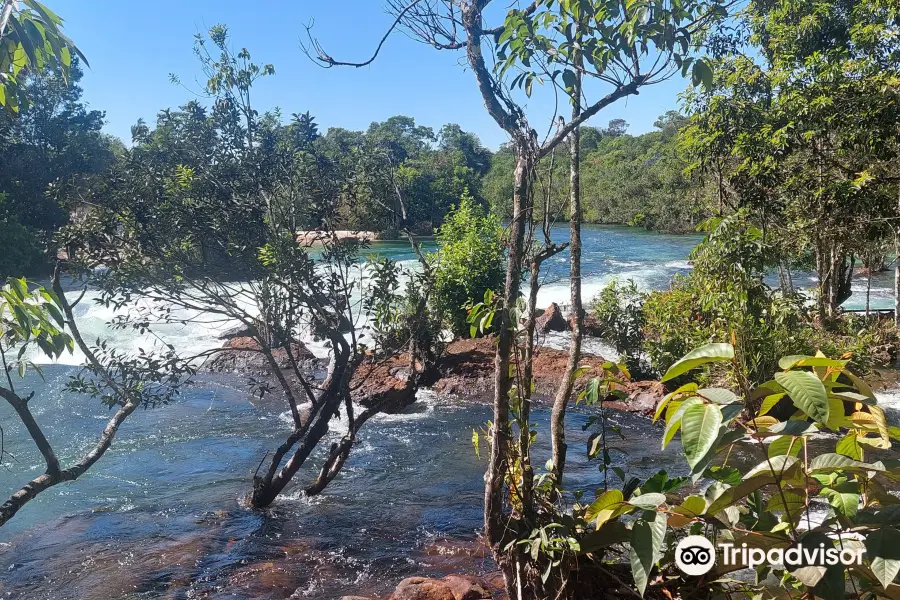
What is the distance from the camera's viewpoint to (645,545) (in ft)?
6.06

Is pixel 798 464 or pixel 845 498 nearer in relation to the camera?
pixel 845 498

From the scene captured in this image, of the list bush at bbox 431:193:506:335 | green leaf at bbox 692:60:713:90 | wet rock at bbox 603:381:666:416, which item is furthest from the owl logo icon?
bush at bbox 431:193:506:335

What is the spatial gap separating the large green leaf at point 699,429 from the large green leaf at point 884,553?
507 mm

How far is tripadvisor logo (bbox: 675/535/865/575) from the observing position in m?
1.63

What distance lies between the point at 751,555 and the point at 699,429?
0.83 meters

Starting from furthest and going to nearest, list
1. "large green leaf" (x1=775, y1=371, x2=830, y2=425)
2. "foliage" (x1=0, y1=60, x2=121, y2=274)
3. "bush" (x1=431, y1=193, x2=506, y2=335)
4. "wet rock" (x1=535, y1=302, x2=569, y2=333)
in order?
"foliage" (x1=0, y1=60, x2=121, y2=274) → "wet rock" (x1=535, y1=302, x2=569, y2=333) → "bush" (x1=431, y1=193, x2=506, y2=335) → "large green leaf" (x1=775, y1=371, x2=830, y2=425)

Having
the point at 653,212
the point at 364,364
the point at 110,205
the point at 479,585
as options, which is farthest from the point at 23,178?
the point at 653,212

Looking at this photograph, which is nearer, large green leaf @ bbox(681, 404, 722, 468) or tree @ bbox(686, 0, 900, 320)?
large green leaf @ bbox(681, 404, 722, 468)

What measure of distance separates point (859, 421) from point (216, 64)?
528cm

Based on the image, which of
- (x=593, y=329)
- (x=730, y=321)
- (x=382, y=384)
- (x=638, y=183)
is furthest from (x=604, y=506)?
(x=638, y=183)

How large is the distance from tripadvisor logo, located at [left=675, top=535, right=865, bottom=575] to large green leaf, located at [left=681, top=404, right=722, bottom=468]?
0.46 meters

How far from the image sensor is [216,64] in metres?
5.39

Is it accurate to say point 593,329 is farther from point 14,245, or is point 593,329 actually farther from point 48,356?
point 14,245

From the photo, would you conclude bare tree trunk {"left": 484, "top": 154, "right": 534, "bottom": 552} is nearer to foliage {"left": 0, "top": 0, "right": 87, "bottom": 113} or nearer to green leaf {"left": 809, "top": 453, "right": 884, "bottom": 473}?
green leaf {"left": 809, "top": 453, "right": 884, "bottom": 473}
